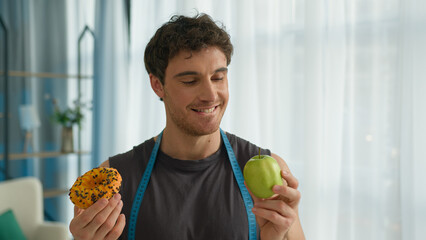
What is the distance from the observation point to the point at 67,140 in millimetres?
4062

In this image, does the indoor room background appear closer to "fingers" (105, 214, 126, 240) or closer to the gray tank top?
the gray tank top

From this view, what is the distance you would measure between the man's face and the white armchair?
75.8 inches

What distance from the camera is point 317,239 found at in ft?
7.31

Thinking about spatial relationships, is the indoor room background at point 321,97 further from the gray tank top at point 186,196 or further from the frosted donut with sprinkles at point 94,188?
the frosted donut with sprinkles at point 94,188

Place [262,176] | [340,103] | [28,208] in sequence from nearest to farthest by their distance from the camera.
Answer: [262,176], [340,103], [28,208]

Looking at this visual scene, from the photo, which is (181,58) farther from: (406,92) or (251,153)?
(406,92)

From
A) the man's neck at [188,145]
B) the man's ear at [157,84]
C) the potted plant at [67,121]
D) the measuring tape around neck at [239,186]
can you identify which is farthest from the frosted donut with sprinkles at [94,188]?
the potted plant at [67,121]

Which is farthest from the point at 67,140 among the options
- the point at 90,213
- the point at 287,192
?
the point at 287,192

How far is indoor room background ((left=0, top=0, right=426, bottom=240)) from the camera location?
6.02 ft

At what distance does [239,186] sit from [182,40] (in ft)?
1.89

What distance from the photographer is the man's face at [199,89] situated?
1.41 meters

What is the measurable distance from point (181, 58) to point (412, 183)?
47.7 inches

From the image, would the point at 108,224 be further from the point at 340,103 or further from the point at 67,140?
the point at 67,140

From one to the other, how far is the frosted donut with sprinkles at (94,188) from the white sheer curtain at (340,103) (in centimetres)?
129
